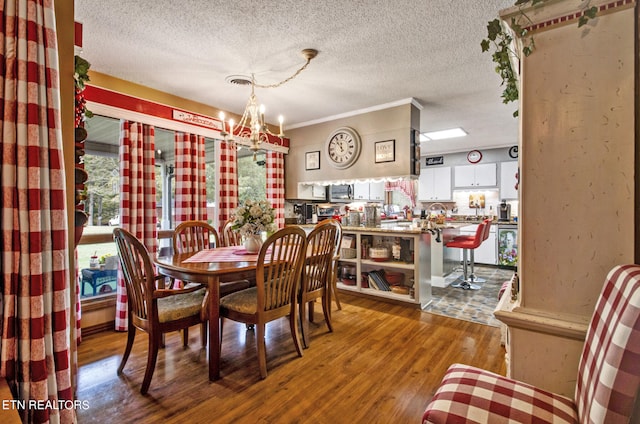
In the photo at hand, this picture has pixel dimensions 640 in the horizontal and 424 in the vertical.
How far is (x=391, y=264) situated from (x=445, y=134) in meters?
2.91

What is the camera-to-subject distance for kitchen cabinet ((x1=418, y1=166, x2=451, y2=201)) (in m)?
7.07

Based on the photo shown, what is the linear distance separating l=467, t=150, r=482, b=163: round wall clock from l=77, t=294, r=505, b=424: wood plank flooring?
458 cm

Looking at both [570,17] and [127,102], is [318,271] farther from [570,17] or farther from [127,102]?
[127,102]

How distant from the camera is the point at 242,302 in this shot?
88.7 inches

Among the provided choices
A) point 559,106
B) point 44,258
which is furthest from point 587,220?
point 44,258

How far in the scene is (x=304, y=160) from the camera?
16.2 ft

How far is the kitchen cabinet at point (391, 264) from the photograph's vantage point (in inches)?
140

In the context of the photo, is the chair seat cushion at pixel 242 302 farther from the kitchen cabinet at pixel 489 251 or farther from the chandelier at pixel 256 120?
the kitchen cabinet at pixel 489 251

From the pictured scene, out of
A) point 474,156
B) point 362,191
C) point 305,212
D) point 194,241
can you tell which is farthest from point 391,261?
point 474,156

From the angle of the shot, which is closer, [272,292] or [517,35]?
[517,35]

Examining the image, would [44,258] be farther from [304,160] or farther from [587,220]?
[304,160]

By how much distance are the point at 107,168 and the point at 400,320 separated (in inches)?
133

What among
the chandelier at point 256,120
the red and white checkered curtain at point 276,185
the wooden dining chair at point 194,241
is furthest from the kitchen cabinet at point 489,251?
the wooden dining chair at point 194,241

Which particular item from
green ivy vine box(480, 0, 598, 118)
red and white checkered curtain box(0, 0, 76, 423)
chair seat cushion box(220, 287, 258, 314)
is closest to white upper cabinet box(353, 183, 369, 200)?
chair seat cushion box(220, 287, 258, 314)
